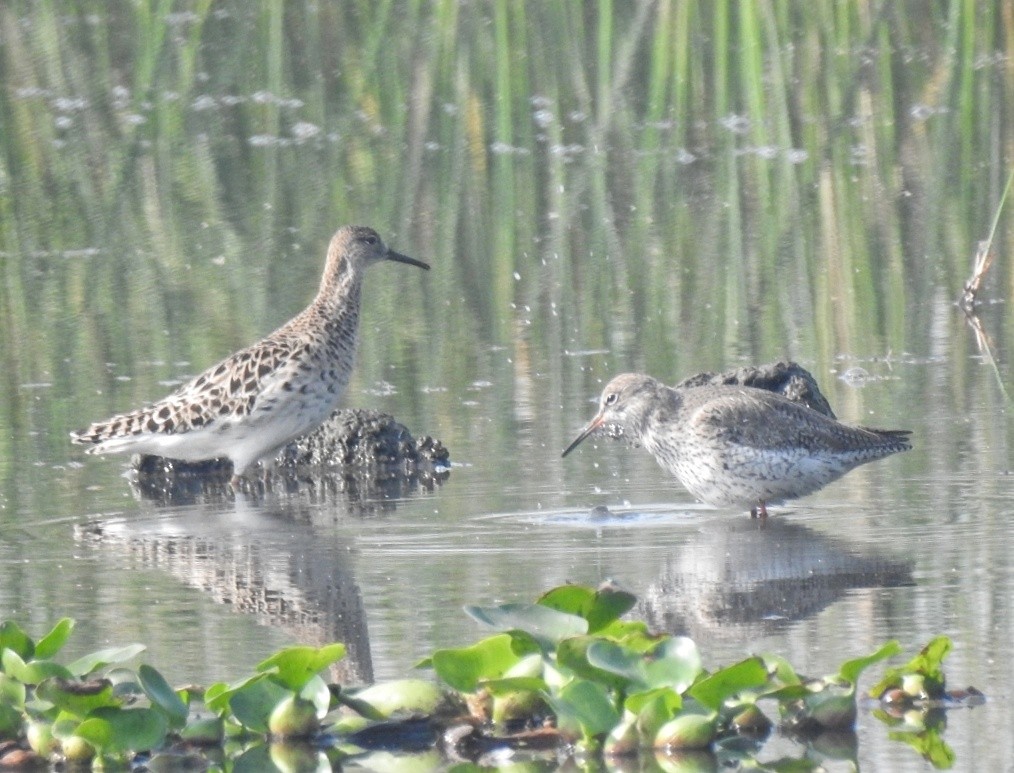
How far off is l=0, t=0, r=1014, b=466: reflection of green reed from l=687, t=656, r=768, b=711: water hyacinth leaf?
593 cm

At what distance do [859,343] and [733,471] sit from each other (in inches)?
127

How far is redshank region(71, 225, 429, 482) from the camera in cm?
1023

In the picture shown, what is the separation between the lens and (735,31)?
70.1ft

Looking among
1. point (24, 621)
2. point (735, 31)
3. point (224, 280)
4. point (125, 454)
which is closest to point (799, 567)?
point (24, 621)

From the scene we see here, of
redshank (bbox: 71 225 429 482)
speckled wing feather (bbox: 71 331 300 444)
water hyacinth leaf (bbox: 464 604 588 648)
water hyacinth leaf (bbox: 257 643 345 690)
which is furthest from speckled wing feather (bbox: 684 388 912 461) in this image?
water hyacinth leaf (bbox: 257 643 345 690)

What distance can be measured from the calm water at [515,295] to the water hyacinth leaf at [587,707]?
0.42 meters

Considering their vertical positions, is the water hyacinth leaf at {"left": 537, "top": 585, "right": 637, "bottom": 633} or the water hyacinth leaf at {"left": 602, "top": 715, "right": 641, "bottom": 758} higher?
the water hyacinth leaf at {"left": 537, "top": 585, "right": 637, "bottom": 633}

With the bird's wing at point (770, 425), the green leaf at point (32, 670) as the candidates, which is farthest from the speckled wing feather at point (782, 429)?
the green leaf at point (32, 670)

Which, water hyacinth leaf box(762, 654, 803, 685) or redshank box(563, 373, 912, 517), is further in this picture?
redshank box(563, 373, 912, 517)

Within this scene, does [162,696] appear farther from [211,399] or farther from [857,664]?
[211,399]

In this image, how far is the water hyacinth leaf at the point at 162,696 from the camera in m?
5.66

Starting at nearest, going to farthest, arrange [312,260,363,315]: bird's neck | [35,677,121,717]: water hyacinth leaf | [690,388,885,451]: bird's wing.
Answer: [35,677,121,717]: water hyacinth leaf < [690,388,885,451]: bird's wing < [312,260,363,315]: bird's neck

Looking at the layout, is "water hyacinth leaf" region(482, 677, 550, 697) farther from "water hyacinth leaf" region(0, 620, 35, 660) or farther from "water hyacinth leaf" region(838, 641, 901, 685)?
"water hyacinth leaf" region(0, 620, 35, 660)

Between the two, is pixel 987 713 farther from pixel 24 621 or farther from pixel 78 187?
pixel 78 187
